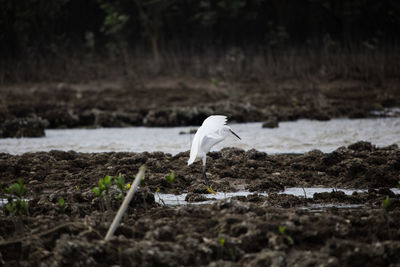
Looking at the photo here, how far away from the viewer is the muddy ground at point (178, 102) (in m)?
12.3

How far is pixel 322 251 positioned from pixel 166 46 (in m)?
19.6

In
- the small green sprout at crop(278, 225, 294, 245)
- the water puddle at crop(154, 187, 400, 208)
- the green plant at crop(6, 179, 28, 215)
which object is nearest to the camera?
the small green sprout at crop(278, 225, 294, 245)

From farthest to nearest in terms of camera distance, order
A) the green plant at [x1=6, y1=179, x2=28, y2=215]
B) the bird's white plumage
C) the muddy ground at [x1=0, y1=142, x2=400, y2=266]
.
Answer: the bird's white plumage → the green plant at [x1=6, y1=179, x2=28, y2=215] → the muddy ground at [x1=0, y1=142, x2=400, y2=266]

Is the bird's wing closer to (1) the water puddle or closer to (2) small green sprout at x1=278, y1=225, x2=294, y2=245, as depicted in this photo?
(1) the water puddle

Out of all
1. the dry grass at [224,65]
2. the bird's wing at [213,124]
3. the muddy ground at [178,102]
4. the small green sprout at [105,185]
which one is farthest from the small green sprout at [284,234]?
the dry grass at [224,65]

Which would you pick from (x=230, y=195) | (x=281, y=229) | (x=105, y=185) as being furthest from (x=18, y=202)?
(x=230, y=195)

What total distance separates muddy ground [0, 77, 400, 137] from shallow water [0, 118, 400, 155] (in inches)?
20.8

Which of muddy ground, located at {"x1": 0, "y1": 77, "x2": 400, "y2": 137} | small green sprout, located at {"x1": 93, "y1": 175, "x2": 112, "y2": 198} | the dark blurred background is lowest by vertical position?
muddy ground, located at {"x1": 0, "y1": 77, "x2": 400, "y2": 137}

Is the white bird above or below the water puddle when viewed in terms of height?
above

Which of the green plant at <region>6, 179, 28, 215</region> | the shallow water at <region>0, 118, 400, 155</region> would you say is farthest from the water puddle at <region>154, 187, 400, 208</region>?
the shallow water at <region>0, 118, 400, 155</region>

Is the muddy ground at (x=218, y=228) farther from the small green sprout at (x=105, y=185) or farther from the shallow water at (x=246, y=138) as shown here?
the shallow water at (x=246, y=138)

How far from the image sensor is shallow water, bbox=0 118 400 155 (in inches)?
344

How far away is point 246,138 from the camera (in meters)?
9.62

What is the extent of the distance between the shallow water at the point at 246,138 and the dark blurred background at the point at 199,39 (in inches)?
244
